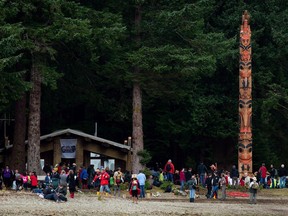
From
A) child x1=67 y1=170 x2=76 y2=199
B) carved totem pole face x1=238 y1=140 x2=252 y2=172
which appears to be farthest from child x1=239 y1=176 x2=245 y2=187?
child x1=67 y1=170 x2=76 y2=199

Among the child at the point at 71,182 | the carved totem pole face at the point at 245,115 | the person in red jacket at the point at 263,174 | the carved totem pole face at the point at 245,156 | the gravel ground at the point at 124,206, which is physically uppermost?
the carved totem pole face at the point at 245,115

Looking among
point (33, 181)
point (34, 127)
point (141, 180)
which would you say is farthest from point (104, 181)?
point (34, 127)

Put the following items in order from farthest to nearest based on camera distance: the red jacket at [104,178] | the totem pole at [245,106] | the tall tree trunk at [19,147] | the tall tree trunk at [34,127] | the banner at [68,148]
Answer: the banner at [68,148] < the totem pole at [245,106] < the tall tree trunk at [19,147] < the tall tree trunk at [34,127] < the red jacket at [104,178]

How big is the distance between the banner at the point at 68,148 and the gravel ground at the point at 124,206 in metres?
9.38

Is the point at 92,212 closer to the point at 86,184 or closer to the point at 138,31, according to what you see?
the point at 86,184

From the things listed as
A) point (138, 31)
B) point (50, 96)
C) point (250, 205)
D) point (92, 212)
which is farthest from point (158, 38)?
point (92, 212)

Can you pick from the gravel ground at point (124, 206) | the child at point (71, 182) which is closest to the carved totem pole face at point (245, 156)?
the gravel ground at point (124, 206)

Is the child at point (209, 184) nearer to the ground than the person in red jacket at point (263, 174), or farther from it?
nearer to the ground

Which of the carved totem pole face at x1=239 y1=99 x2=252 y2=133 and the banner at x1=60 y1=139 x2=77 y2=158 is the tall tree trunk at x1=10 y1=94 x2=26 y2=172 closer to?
the banner at x1=60 y1=139 x2=77 y2=158

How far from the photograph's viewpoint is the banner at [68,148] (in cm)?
5288

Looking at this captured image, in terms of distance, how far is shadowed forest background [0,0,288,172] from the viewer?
46594 millimetres

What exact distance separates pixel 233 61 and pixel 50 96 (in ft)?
45.5

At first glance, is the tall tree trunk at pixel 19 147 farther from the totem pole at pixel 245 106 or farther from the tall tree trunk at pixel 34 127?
the totem pole at pixel 245 106

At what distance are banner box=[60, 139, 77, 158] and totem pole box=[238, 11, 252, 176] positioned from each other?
1076cm
